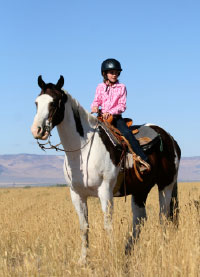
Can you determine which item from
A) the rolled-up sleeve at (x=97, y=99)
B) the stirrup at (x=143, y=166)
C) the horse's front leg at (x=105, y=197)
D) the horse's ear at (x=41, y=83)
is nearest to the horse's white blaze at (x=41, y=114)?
the horse's ear at (x=41, y=83)

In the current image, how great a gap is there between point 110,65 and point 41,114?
2110mm

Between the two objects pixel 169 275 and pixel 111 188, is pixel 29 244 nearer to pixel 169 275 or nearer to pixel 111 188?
pixel 111 188

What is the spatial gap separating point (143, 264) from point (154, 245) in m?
0.68

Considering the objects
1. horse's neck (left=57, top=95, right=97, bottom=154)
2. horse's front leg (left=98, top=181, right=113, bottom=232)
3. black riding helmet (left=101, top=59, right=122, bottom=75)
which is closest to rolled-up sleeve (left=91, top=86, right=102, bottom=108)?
black riding helmet (left=101, top=59, right=122, bottom=75)

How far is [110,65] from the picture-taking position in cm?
741

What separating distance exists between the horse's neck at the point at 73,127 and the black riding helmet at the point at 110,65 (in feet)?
3.63

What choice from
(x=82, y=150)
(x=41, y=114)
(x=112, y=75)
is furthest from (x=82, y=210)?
(x=112, y=75)

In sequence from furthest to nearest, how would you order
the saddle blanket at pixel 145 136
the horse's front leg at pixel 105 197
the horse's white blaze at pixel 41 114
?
the saddle blanket at pixel 145 136
the horse's front leg at pixel 105 197
the horse's white blaze at pixel 41 114

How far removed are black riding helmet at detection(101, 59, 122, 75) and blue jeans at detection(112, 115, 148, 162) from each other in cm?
89

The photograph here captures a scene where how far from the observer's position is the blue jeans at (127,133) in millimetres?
7328

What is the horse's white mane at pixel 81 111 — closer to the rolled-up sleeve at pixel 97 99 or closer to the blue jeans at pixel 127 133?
the rolled-up sleeve at pixel 97 99

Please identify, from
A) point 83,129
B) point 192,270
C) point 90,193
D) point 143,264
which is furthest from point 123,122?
point 192,270

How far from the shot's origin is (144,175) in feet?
25.0

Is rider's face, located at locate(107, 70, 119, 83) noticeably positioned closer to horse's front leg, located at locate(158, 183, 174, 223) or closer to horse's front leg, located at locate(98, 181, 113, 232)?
horse's front leg, located at locate(98, 181, 113, 232)
